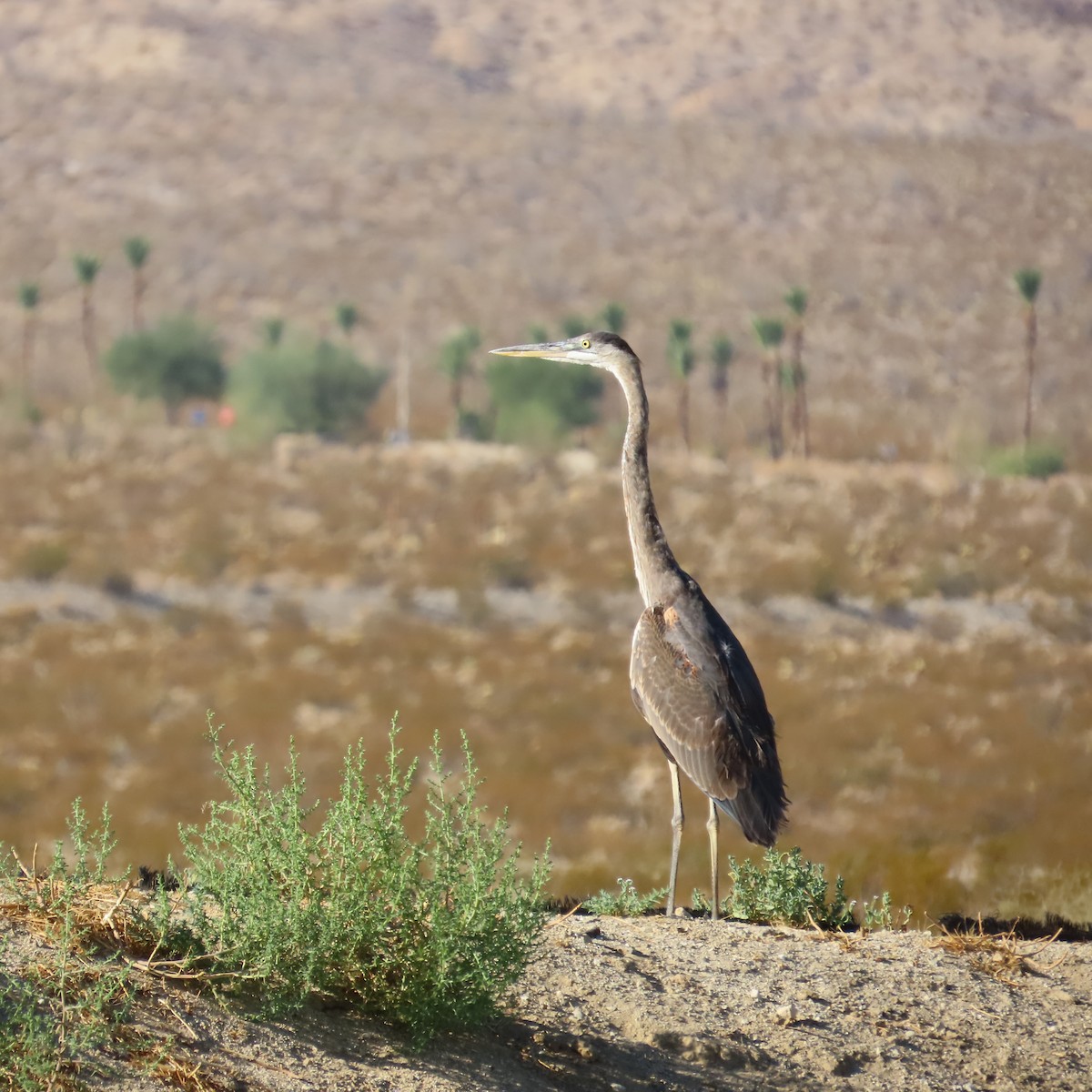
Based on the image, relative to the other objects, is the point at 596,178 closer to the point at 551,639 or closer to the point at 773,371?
the point at 773,371

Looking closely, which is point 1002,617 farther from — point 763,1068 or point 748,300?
point 748,300

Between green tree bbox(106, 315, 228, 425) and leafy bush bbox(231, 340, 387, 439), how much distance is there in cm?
343

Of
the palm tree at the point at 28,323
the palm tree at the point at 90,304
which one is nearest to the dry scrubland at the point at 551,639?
the palm tree at the point at 90,304

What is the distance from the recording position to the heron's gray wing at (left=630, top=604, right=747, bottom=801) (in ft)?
26.0

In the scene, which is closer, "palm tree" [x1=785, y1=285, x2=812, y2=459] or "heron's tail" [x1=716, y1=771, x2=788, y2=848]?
"heron's tail" [x1=716, y1=771, x2=788, y2=848]

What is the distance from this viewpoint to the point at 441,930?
17.0 feet

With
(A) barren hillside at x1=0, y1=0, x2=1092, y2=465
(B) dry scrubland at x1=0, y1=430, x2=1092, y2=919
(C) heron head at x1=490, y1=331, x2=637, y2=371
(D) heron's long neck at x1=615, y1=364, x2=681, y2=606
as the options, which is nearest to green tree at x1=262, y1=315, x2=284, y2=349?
(A) barren hillside at x1=0, y1=0, x2=1092, y2=465

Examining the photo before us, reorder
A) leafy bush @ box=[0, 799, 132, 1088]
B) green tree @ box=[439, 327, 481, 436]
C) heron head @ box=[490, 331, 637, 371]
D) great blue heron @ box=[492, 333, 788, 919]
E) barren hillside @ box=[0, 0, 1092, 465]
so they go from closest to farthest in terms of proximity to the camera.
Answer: leafy bush @ box=[0, 799, 132, 1088], great blue heron @ box=[492, 333, 788, 919], heron head @ box=[490, 331, 637, 371], green tree @ box=[439, 327, 481, 436], barren hillside @ box=[0, 0, 1092, 465]

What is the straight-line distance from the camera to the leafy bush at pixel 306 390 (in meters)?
70.6

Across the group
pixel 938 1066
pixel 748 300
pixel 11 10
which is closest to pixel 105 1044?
pixel 938 1066

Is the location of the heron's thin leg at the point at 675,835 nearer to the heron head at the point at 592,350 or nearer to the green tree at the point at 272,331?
the heron head at the point at 592,350

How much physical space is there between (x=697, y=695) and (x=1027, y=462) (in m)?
57.9

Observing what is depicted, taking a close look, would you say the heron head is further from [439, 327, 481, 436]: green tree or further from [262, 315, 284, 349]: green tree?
[262, 315, 284, 349]: green tree

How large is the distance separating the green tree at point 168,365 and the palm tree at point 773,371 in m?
27.7
